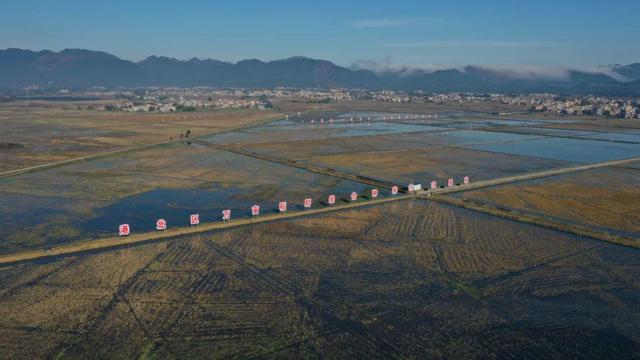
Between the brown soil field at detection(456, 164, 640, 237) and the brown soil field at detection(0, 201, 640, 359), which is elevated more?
the brown soil field at detection(456, 164, 640, 237)

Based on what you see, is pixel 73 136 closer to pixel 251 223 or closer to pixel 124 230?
pixel 124 230

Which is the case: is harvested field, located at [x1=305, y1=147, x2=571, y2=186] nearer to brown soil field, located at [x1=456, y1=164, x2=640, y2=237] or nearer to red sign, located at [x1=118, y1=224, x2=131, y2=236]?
brown soil field, located at [x1=456, y1=164, x2=640, y2=237]

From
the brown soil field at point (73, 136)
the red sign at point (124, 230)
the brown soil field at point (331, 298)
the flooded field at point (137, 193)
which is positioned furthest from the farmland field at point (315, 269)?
the brown soil field at point (73, 136)

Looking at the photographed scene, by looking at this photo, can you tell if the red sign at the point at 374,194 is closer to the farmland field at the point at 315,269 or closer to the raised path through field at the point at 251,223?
the raised path through field at the point at 251,223

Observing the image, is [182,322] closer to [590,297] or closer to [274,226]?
[274,226]

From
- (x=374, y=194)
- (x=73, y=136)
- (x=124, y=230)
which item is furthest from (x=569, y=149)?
(x=73, y=136)

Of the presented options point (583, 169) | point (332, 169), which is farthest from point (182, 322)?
point (583, 169)

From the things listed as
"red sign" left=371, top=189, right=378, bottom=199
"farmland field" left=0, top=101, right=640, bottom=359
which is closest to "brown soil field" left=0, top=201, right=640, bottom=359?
"farmland field" left=0, top=101, right=640, bottom=359

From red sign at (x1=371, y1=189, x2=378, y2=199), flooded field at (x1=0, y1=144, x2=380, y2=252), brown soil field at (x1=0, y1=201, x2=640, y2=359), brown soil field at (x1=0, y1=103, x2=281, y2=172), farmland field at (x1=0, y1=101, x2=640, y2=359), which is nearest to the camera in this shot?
brown soil field at (x1=0, y1=201, x2=640, y2=359)
